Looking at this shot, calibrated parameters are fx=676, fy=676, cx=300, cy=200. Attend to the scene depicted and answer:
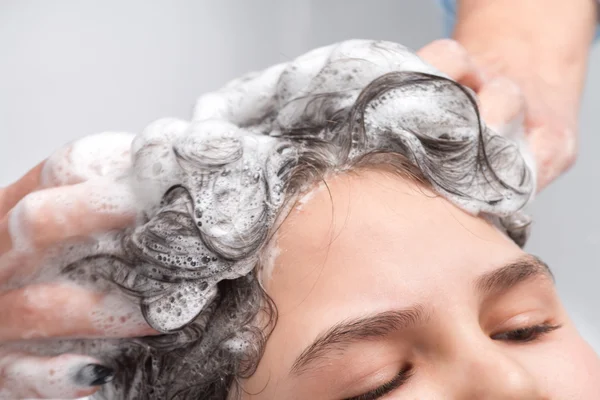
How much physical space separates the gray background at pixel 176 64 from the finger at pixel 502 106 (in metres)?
0.91

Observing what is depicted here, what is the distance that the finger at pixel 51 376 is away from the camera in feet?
3.12

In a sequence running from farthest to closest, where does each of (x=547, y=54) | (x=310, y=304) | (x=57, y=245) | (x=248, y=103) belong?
(x=547, y=54)
(x=248, y=103)
(x=57, y=245)
(x=310, y=304)

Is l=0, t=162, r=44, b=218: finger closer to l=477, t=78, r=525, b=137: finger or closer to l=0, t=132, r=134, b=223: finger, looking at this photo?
l=0, t=132, r=134, b=223: finger

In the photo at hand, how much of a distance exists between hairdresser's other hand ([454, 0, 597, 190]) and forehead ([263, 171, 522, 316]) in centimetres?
41

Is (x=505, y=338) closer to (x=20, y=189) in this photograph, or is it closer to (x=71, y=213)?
(x=71, y=213)

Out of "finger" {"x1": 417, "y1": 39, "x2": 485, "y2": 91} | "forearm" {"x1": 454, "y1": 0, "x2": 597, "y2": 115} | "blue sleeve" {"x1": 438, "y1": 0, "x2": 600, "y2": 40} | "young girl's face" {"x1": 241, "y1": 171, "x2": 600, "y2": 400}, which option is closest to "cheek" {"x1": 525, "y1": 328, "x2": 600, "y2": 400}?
"young girl's face" {"x1": 241, "y1": 171, "x2": 600, "y2": 400}

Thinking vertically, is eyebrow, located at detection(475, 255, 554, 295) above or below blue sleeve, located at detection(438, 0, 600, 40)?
below

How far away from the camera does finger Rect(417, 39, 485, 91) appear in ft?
3.92

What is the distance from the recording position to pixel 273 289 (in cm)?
87

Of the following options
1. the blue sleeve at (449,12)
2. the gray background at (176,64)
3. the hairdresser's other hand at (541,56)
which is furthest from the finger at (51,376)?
the blue sleeve at (449,12)

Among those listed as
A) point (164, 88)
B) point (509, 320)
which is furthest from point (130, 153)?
point (164, 88)

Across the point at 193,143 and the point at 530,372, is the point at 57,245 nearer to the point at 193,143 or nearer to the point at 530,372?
the point at 193,143

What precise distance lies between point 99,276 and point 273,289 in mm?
254

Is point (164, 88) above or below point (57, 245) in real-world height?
below
